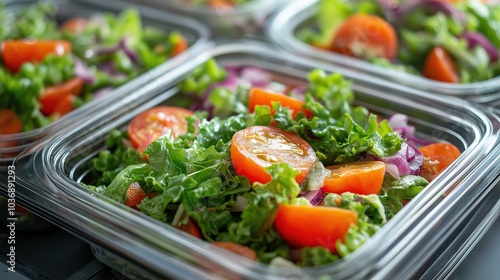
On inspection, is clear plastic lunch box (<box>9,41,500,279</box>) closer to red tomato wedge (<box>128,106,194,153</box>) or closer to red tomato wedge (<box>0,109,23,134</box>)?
red tomato wedge (<box>128,106,194,153</box>)

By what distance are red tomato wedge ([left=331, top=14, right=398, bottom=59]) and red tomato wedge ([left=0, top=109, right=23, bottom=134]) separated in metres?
1.05

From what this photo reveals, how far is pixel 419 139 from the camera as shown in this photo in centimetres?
171

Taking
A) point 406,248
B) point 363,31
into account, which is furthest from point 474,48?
point 406,248

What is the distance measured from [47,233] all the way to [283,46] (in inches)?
39.7

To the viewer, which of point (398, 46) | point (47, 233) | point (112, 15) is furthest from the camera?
point (112, 15)

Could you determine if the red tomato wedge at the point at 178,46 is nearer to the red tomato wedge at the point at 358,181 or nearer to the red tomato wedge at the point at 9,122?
the red tomato wedge at the point at 9,122

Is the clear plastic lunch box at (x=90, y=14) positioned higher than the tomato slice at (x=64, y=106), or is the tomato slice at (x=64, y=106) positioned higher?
the clear plastic lunch box at (x=90, y=14)

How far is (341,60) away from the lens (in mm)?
1991

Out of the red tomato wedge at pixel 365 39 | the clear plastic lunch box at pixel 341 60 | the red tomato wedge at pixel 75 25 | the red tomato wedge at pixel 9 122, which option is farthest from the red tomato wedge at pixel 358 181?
the red tomato wedge at pixel 75 25

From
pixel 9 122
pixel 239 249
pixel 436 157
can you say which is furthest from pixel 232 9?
pixel 239 249

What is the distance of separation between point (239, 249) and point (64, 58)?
1120 mm

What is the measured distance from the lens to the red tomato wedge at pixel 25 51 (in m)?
2.10

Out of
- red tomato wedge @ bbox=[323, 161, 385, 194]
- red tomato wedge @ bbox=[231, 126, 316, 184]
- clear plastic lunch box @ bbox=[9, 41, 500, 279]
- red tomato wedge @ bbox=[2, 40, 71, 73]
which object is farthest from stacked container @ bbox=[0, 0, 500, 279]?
red tomato wedge @ bbox=[2, 40, 71, 73]

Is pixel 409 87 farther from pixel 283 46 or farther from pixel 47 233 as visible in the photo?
pixel 47 233
